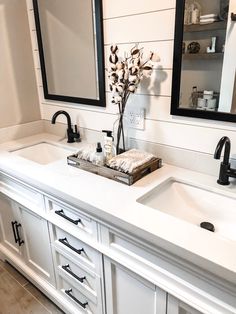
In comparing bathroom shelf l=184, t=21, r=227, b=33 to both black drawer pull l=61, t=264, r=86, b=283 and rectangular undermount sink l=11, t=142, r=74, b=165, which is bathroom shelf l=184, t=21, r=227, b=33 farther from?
black drawer pull l=61, t=264, r=86, b=283

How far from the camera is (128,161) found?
3.85 ft

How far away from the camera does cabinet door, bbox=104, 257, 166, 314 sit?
0.93 meters

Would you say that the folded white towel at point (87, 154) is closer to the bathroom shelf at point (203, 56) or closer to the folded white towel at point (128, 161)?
the folded white towel at point (128, 161)

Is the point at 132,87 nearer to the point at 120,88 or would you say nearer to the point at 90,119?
the point at 120,88

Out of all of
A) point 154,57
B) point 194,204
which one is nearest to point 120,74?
point 154,57

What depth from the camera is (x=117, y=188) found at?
109 cm

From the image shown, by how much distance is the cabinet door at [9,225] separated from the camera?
159 cm

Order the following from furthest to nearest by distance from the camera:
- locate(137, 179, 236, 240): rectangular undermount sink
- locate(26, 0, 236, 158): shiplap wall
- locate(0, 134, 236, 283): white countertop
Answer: locate(26, 0, 236, 158): shiplap wall → locate(137, 179, 236, 240): rectangular undermount sink → locate(0, 134, 236, 283): white countertop

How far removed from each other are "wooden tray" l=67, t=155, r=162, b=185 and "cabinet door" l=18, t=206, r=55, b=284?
0.36m

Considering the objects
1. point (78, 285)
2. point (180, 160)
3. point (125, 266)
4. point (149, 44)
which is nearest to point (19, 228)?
point (78, 285)

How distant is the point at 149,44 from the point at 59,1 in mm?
718

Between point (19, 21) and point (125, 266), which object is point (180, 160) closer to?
point (125, 266)

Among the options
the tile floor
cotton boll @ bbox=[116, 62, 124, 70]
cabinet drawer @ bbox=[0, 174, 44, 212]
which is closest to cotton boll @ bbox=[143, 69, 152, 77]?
cotton boll @ bbox=[116, 62, 124, 70]

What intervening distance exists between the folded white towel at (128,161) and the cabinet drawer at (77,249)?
0.38 metres
